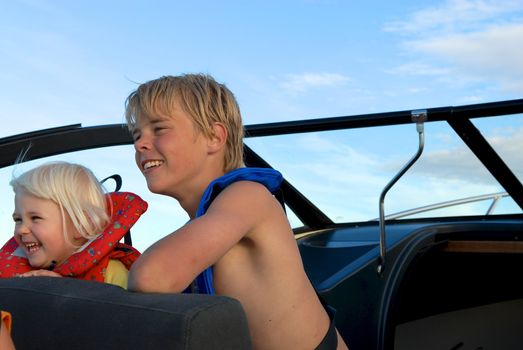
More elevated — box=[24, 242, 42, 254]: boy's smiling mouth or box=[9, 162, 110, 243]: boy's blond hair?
box=[9, 162, 110, 243]: boy's blond hair

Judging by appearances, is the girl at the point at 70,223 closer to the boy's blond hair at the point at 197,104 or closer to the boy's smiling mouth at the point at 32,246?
the boy's smiling mouth at the point at 32,246

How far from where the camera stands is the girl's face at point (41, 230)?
1915mm

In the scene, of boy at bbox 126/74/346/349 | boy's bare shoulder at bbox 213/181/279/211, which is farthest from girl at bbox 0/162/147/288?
boy's bare shoulder at bbox 213/181/279/211

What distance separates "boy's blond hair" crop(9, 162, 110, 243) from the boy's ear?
34cm

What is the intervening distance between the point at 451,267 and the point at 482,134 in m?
0.65

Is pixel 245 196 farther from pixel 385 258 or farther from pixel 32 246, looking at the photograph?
pixel 385 258

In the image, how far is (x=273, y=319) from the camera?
170cm

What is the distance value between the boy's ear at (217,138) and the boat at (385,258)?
0.61m

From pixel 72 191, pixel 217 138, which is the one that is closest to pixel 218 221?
pixel 217 138

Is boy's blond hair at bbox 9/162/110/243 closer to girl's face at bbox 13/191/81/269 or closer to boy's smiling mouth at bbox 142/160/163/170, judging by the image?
girl's face at bbox 13/191/81/269

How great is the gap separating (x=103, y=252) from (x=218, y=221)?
0.53 m

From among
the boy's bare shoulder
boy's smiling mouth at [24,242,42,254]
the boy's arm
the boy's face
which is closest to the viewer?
the boy's arm

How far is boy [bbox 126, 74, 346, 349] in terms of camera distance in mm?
1406

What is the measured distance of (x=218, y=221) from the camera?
1488mm
